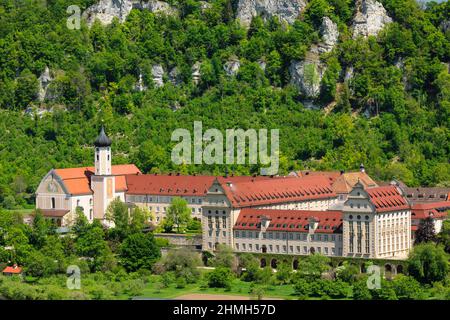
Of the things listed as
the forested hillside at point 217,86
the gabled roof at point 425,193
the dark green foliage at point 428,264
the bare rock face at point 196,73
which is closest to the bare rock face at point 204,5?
the forested hillside at point 217,86

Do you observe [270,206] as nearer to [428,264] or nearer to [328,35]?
[428,264]

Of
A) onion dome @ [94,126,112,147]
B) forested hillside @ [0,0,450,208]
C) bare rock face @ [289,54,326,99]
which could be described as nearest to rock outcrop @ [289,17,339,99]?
bare rock face @ [289,54,326,99]

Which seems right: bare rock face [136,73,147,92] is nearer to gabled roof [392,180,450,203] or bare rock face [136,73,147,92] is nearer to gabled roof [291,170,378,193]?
gabled roof [291,170,378,193]

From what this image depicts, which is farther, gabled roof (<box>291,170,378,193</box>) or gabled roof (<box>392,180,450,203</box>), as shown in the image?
gabled roof (<box>291,170,378,193</box>)

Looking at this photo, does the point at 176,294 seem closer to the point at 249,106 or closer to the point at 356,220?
the point at 356,220

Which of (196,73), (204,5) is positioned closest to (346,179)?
(196,73)

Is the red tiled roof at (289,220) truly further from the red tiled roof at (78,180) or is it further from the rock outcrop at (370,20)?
the rock outcrop at (370,20)
